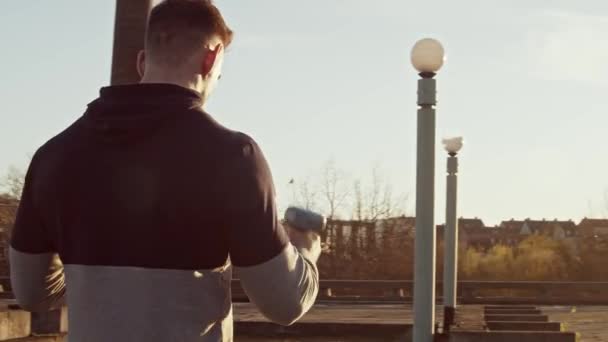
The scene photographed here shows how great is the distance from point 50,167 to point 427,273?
17.1ft

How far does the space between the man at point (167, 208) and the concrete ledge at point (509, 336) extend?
7.94m

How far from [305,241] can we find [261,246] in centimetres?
33

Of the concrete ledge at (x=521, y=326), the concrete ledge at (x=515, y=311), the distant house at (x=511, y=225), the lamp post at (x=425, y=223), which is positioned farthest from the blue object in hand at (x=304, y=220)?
the distant house at (x=511, y=225)

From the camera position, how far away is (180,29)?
2.46m

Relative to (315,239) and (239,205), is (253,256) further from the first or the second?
(315,239)

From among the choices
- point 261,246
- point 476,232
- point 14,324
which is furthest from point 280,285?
point 476,232

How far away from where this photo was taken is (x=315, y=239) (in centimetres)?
268

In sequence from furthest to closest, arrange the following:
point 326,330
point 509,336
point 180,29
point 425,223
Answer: point 326,330 → point 509,336 → point 425,223 → point 180,29

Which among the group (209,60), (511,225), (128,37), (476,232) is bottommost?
(209,60)

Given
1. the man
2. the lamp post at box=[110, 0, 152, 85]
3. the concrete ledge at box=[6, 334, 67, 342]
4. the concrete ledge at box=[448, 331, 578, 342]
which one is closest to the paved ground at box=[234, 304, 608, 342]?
the concrete ledge at box=[448, 331, 578, 342]

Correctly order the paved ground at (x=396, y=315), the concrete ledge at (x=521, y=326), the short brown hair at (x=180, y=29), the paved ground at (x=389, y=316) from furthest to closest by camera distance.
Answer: the paved ground at (x=396, y=315) < the paved ground at (x=389, y=316) < the concrete ledge at (x=521, y=326) < the short brown hair at (x=180, y=29)

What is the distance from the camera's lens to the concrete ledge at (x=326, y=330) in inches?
706

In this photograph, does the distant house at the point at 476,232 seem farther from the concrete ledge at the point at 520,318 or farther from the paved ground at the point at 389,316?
the concrete ledge at the point at 520,318

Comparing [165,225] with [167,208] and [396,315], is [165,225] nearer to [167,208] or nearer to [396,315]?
[167,208]
